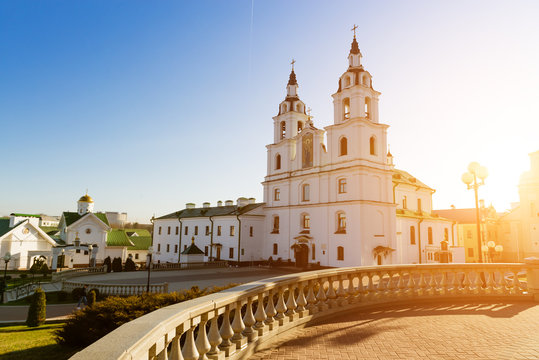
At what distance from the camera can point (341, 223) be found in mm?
36906

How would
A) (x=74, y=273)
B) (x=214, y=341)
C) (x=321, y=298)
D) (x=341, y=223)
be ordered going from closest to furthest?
(x=214, y=341) → (x=321, y=298) → (x=74, y=273) → (x=341, y=223)

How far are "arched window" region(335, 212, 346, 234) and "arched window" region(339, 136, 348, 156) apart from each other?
22.1ft

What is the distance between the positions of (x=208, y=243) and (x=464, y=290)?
44.3 m

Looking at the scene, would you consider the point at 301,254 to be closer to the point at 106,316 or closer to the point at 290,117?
the point at 290,117

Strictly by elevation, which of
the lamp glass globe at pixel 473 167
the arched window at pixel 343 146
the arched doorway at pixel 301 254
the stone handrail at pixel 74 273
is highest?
the arched window at pixel 343 146

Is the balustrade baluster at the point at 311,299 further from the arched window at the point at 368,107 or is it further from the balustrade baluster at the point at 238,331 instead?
the arched window at the point at 368,107

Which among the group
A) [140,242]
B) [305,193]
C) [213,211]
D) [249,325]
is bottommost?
[249,325]

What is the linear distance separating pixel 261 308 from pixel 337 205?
31.7 meters

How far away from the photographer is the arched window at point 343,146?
37.7m

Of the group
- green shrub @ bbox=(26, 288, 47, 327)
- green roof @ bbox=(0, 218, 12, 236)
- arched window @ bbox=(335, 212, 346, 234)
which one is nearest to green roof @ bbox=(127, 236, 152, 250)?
green roof @ bbox=(0, 218, 12, 236)

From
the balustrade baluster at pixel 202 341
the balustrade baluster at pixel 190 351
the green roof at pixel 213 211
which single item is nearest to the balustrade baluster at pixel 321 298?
the balustrade baluster at pixel 202 341

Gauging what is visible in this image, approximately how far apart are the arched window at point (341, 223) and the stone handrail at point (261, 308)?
24.2 m

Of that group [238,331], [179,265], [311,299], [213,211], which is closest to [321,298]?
[311,299]

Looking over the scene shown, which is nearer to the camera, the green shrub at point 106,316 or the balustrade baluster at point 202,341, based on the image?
the balustrade baluster at point 202,341
